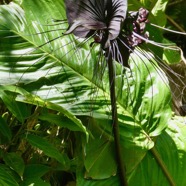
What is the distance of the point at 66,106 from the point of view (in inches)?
43.4

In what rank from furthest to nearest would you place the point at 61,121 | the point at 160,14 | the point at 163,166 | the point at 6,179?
the point at 160,14 < the point at 163,166 < the point at 61,121 < the point at 6,179

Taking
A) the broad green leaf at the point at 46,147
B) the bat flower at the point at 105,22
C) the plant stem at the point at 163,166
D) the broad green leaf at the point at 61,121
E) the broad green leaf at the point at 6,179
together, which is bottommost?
the plant stem at the point at 163,166

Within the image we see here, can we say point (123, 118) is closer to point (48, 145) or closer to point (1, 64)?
point (48, 145)

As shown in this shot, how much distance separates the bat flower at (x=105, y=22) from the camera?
80cm

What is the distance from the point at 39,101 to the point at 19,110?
67 mm

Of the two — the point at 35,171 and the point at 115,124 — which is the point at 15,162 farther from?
the point at 115,124

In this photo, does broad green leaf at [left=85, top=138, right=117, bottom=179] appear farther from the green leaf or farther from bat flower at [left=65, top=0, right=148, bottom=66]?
bat flower at [left=65, top=0, right=148, bottom=66]

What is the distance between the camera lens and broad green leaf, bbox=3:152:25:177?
1045 mm

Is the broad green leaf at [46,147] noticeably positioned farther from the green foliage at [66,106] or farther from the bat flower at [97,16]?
the bat flower at [97,16]

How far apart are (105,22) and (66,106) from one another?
0.33 m

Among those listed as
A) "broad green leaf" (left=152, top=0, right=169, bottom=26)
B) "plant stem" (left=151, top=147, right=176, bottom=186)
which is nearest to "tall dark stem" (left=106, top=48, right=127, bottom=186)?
"plant stem" (left=151, top=147, right=176, bottom=186)

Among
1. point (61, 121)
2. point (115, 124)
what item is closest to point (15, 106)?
point (61, 121)

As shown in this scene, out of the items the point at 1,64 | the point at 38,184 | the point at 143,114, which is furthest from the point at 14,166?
the point at 143,114

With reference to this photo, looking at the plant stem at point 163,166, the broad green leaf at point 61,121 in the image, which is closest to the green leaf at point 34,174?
Answer: the broad green leaf at point 61,121
